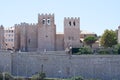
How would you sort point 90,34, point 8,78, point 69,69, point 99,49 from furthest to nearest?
point 90,34
point 99,49
point 69,69
point 8,78

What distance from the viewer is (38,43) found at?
55.5 meters

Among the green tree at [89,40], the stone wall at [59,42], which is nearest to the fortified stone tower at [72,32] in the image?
the stone wall at [59,42]

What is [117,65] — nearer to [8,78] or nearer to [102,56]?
[102,56]

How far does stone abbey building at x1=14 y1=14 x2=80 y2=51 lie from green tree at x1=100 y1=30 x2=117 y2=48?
2.64m

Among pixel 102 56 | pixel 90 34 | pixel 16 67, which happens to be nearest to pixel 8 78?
pixel 16 67

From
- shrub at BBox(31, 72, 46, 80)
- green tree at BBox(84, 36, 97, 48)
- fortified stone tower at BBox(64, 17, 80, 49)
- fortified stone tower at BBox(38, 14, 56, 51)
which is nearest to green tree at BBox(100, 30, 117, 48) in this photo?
green tree at BBox(84, 36, 97, 48)

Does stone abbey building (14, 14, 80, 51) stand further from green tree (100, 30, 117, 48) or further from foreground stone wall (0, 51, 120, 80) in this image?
foreground stone wall (0, 51, 120, 80)

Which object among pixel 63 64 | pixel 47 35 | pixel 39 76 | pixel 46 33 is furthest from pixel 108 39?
pixel 39 76

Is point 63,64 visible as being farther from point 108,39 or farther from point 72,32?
point 108,39

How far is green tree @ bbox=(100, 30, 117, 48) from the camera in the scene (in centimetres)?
5691

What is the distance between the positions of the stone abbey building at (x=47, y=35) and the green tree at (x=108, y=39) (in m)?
2.64

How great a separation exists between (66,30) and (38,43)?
2682 mm

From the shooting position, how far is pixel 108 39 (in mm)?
56875

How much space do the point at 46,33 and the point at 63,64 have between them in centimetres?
655
